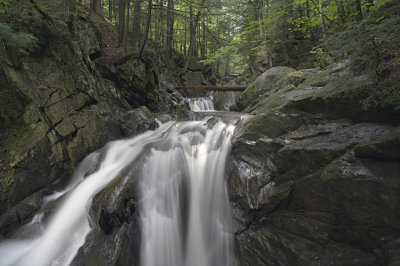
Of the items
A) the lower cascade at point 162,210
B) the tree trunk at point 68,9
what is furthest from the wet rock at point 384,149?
the tree trunk at point 68,9

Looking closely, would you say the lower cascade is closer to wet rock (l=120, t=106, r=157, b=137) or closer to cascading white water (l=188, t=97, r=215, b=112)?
wet rock (l=120, t=106, r=157, b=137)

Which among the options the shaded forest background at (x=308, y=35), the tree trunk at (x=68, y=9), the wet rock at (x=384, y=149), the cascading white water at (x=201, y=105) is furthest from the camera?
the cascading white water at (x=201, y=105)

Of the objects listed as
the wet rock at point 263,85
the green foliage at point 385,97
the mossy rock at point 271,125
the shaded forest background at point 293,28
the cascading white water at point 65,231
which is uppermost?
the shaded forest background at point 293,28

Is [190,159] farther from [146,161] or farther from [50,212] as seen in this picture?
[50,212]

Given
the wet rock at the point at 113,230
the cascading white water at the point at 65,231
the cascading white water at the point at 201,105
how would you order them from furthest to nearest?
the cascading white water at the point at 201,105 → the cascading white water at the point at 65,231 → the wet rock at the point at 113,230

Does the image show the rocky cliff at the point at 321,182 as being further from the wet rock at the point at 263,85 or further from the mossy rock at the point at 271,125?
the wet rock at the point at 263,85

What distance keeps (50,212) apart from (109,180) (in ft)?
4.68

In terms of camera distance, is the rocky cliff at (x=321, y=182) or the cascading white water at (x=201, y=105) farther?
the cascading white water at (x=201, y=105)

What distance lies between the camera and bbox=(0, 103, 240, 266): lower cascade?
4.12 metres

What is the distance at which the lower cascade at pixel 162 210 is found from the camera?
412 cm

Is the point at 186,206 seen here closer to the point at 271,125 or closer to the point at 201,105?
the point at 271,125

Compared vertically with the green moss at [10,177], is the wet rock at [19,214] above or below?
below

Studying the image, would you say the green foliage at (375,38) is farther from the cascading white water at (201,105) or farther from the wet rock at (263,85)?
the cascading white water at (201,105)

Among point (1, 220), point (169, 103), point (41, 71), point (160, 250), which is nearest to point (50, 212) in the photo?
point (1, 220)
